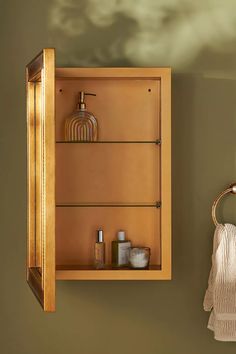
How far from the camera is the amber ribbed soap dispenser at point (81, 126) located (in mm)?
2316

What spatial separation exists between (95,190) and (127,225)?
170 millimetres

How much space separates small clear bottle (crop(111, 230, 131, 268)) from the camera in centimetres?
231

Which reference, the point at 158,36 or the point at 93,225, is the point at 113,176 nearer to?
the point at 93,225

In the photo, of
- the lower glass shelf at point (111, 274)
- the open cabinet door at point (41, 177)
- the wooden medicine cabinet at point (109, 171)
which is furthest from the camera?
the wooden medicine cabinet at point (109, 171)

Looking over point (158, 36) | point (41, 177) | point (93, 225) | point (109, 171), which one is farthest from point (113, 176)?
point (158, 36)

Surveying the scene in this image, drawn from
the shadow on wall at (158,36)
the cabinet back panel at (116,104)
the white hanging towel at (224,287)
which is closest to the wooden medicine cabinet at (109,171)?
the cabinet back panel at (116,104)

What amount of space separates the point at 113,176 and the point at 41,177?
1.07ft

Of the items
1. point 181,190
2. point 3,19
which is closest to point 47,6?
point 3,19

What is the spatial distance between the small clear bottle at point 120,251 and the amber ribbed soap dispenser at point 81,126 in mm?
362

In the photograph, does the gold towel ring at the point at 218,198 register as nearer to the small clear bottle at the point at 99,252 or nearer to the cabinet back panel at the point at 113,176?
the cabinet back panel at the point at 113,176

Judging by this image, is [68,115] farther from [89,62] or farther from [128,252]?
[128,252]

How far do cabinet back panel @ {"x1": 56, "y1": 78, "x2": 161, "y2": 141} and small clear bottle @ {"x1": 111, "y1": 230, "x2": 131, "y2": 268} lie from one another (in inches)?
14.0

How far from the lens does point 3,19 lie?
2.41m

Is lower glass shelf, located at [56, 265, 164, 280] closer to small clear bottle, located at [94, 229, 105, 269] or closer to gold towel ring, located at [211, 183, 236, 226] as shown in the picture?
small clear bottle, located at [94, 229, 105, 269]
